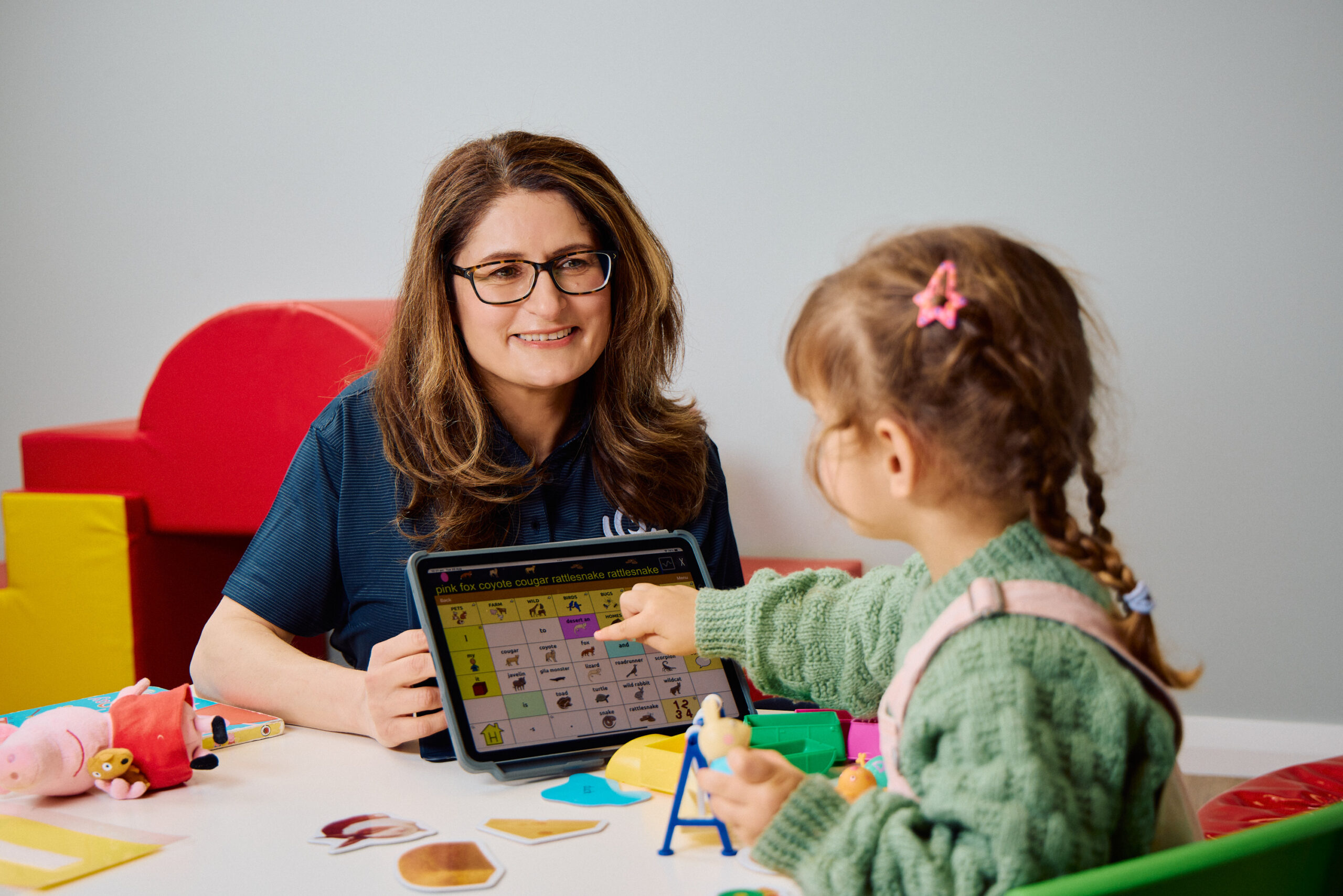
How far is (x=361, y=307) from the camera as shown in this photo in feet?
6.78

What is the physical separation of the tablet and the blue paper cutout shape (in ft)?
0.10

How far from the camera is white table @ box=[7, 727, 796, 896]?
27.7 inches

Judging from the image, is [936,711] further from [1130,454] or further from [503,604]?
[1130,454]

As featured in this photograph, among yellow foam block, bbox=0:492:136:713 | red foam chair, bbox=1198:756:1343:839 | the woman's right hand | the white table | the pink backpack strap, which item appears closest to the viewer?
the pink backpack strap

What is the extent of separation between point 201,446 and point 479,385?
1.04 meters

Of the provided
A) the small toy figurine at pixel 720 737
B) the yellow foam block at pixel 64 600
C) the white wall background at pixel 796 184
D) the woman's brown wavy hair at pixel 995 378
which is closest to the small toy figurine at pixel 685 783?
the small toy figurine at pixel 720 737

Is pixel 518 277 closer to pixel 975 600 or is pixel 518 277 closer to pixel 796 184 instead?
pixel 975 600

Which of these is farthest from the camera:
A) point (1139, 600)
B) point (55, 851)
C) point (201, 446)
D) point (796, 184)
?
point (796, 184)

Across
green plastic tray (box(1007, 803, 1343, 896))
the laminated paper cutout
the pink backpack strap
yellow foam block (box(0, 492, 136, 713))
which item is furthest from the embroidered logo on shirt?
yellow foam block (box(0, 492, 136, 713))

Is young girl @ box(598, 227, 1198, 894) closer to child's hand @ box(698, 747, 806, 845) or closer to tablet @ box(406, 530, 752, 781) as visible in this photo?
child's hand @ box(698, 747, 806, 845)

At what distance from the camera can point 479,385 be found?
1.31 meters

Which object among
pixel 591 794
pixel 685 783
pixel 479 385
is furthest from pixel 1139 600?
pixel 479 385

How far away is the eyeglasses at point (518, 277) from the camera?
1.23 metres

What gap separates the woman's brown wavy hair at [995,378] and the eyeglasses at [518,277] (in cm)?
62
